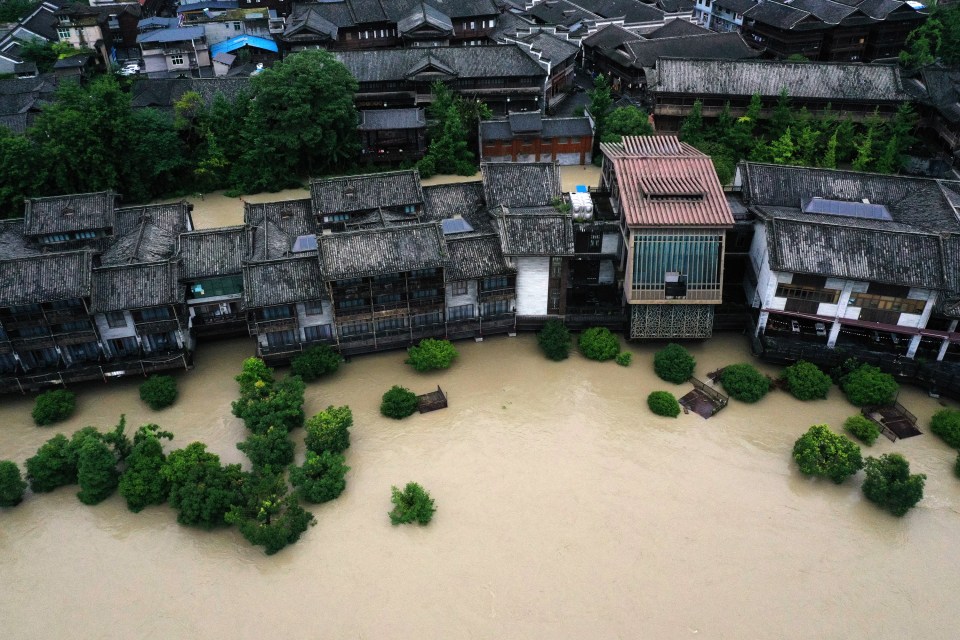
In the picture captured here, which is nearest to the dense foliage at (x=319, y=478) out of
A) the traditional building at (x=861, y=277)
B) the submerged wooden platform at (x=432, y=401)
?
the submerged wooden platform at (x=432, y=401)

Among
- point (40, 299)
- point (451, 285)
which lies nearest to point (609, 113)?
point (451, 285)

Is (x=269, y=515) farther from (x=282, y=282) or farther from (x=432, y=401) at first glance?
(x=282, y=282)

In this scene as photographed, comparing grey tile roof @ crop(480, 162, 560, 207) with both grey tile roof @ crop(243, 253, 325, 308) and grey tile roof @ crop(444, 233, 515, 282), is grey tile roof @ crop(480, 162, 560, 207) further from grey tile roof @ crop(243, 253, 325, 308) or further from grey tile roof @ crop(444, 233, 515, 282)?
grey tile roof @ crop(243, 253, 325, 308)

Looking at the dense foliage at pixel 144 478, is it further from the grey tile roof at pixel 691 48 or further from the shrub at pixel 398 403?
the grey tile roof at pixel 691 48

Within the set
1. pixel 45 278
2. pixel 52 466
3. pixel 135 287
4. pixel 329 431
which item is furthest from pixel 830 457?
pixel 45 278

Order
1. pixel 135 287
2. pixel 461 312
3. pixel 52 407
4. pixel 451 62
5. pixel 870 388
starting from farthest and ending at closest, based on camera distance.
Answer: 1. pixel 451 62
2. pixel 461 312
3. pixel 135 287
4. pixel 870 388
5. pixel 52 407
